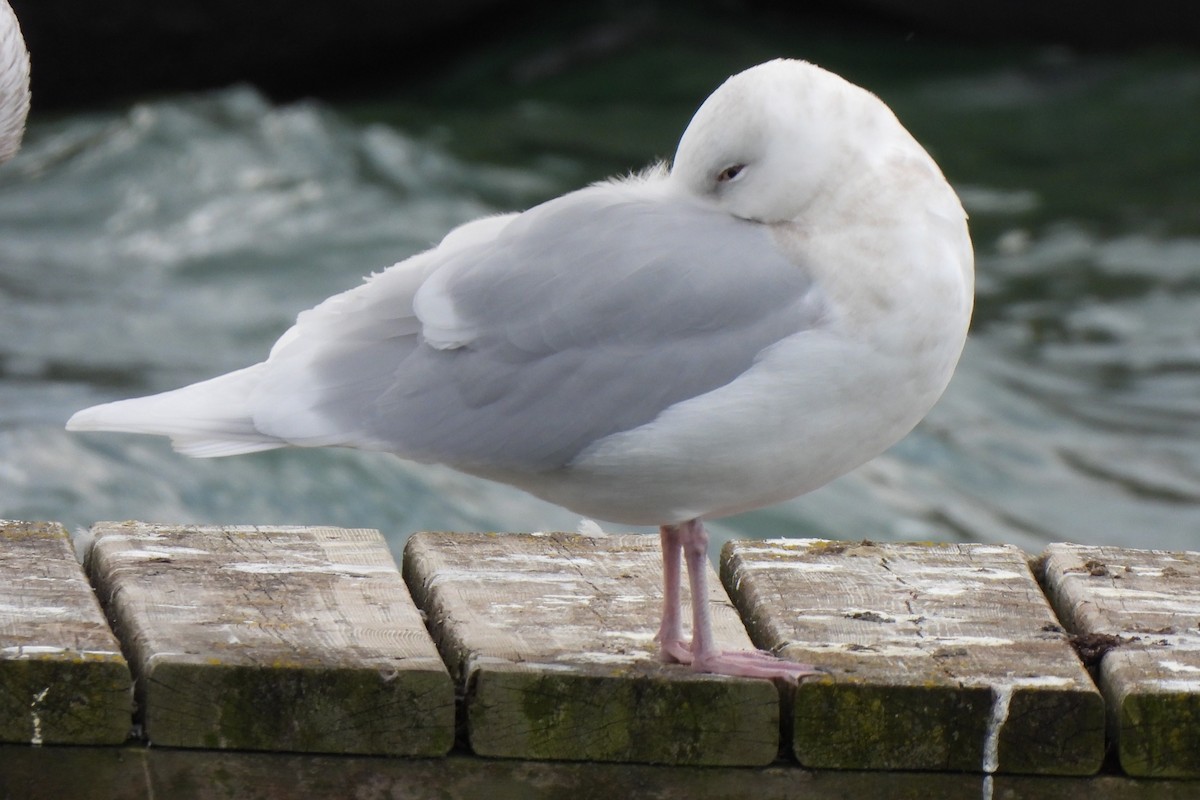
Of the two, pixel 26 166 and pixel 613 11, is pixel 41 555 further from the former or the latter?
pixel 613 11

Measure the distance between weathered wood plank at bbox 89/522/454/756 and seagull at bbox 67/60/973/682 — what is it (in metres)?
0.26

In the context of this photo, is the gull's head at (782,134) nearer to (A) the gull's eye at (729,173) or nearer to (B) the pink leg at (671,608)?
(A) the gull's eye at (729,173)

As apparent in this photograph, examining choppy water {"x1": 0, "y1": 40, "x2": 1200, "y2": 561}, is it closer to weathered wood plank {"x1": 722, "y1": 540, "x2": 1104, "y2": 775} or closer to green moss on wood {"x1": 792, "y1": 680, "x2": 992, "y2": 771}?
weathered wood plank {"x1": 722, "y1": 540, "x2": 1104, "y2": 775}

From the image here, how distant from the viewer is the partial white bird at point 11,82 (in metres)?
4.29

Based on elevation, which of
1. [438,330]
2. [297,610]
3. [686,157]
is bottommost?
[297,610]

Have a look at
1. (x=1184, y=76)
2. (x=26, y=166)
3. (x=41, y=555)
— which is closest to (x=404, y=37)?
(x=26, y=166)

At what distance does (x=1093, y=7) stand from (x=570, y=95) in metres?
3.70

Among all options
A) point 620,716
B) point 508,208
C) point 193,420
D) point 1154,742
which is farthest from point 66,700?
point 508,208

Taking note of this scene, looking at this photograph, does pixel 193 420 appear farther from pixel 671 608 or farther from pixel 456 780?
pixel 671 608

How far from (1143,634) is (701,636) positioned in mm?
733

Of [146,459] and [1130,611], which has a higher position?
[1130,611]

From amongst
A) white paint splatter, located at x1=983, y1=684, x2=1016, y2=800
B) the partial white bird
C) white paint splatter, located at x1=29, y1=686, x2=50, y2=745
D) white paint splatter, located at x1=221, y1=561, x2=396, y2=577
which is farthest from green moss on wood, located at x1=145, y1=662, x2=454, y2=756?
the partial white bird

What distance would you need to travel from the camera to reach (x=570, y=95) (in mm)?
12148

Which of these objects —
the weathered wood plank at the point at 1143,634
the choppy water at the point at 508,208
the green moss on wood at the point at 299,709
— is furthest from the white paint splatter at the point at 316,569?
the choppy water at the point at 508,208
